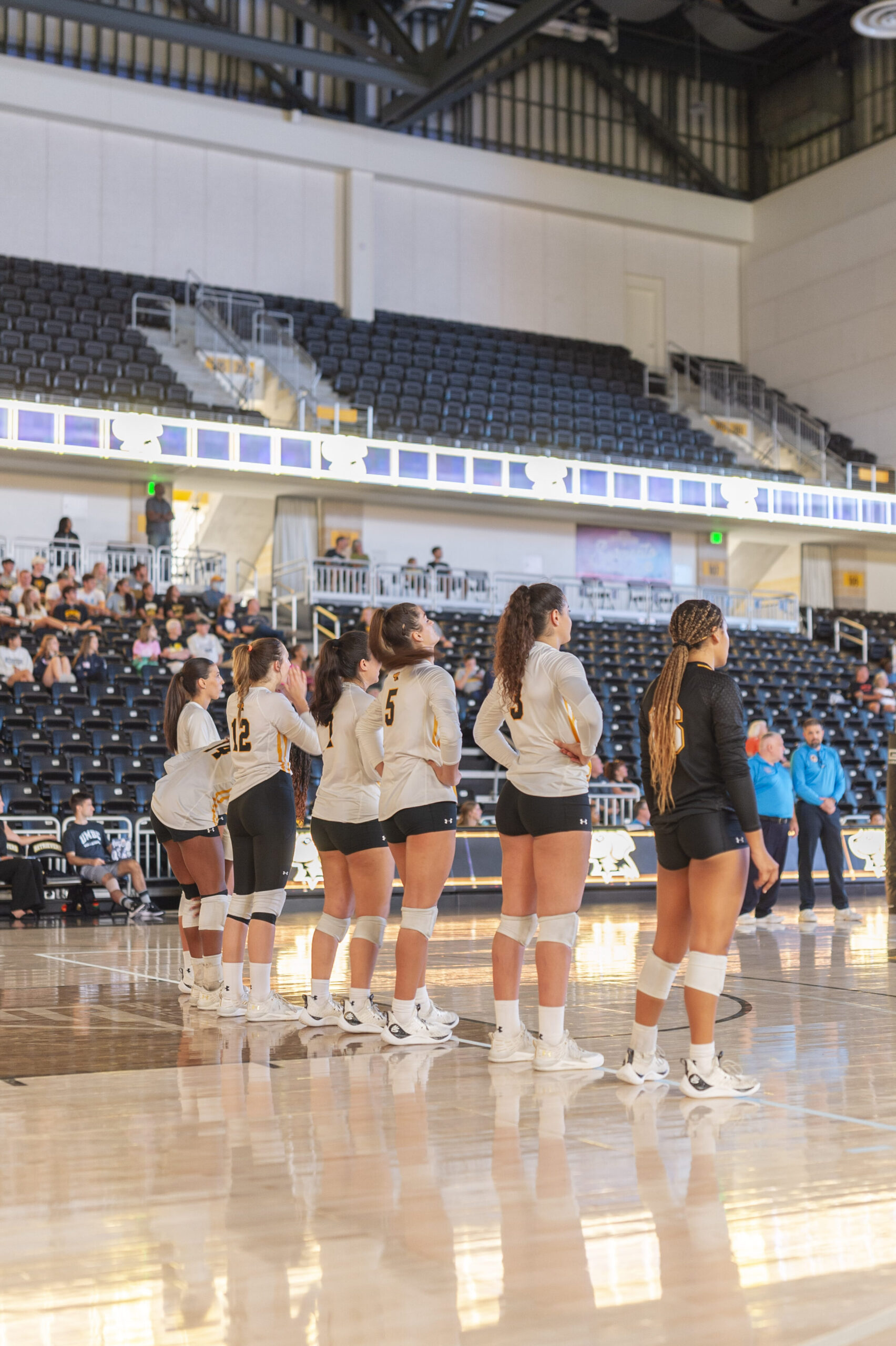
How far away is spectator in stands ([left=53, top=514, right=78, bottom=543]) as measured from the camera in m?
21.5

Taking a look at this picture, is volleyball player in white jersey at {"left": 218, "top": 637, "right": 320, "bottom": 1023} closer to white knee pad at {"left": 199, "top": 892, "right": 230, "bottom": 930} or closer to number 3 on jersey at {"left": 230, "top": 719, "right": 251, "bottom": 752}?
number 3 on jersey at {"left": 230, "top": 719, "right": 251, "bottom": 752}

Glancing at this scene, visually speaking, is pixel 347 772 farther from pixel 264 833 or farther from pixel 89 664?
pixel 89 664

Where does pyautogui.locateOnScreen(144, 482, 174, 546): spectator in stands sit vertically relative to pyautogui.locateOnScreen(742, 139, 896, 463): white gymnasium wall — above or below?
below

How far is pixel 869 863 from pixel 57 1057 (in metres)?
12.8

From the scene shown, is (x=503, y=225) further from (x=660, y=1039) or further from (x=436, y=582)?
(x=660, y=1039)

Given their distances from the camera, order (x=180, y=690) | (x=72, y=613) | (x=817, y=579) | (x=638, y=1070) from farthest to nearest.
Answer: (x=817, y=579)
(x=72, y=613)
(x=180, y=690)
(x=638, y=1070)

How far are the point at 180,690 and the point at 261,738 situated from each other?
3.67 feet

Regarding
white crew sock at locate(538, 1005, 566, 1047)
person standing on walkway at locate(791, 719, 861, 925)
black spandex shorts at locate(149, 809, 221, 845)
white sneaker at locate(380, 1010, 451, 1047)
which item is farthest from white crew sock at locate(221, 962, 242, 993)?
person standing on walkway at locate(791, 719, 861, 925)

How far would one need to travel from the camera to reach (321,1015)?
250 inches

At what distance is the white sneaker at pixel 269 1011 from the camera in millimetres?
6402

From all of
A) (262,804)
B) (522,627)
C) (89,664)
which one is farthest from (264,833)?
(89,664)

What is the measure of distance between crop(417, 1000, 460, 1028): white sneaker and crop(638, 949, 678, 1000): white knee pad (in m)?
1.20

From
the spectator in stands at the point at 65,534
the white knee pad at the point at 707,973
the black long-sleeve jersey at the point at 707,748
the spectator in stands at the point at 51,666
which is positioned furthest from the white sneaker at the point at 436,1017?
the spectator in stands at the point at 65,534

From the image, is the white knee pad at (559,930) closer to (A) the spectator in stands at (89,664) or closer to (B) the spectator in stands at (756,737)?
(B) the spectator in stands at (756,737)
